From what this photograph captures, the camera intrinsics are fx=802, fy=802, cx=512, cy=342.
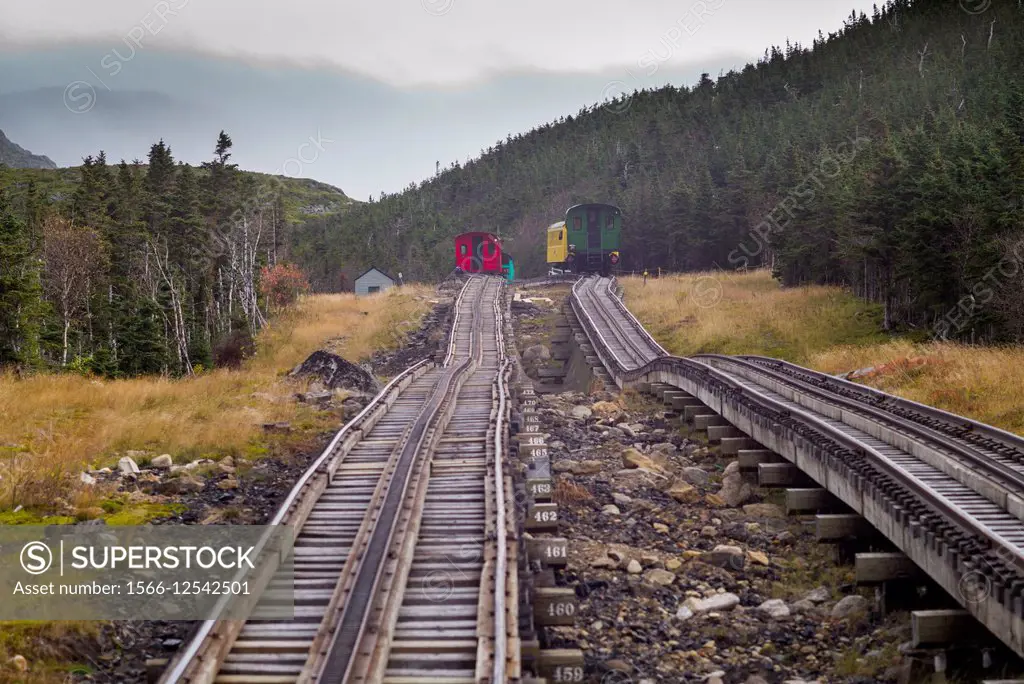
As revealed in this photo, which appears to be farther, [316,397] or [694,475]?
[316,397]

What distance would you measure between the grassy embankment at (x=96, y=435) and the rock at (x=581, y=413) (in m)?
7.54

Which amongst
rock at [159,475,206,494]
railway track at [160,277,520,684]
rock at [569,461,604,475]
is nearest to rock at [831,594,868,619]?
railway track at [160,277,520,684]

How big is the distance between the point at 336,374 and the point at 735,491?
12.3 metres

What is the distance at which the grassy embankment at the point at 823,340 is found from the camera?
17578 mm

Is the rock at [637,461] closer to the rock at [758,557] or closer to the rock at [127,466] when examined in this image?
the rock at [758,557]

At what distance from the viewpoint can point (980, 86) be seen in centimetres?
7425

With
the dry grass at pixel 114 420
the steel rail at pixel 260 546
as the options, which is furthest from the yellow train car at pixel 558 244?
the steel rail at pixel 260 546

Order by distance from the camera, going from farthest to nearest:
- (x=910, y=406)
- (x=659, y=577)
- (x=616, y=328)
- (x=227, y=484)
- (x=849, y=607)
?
1. (x=616, y=328)
2. (x=910, y=406)
3. (x=227, y=484)
4. (x=659, y=577)
5. (x=849, y=607)

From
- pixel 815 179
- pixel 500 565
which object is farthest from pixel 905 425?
pixel 815 179

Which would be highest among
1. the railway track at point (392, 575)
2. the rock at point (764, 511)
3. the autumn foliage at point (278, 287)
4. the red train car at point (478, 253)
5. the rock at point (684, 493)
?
the red train car at point (478, 253)

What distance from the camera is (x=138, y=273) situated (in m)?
48.6

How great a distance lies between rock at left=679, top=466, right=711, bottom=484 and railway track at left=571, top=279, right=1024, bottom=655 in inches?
52.8

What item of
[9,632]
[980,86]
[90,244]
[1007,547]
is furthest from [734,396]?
[980,86]

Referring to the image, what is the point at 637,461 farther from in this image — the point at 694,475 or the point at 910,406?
the point at 910,406
